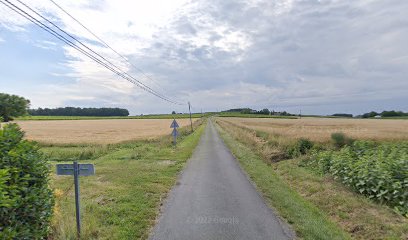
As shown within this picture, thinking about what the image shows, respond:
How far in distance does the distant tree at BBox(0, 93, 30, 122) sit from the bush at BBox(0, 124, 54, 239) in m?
2.67

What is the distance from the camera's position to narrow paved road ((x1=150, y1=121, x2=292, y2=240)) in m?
6.00

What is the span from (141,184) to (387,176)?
7849 millimetres

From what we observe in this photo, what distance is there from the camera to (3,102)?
23.2ft

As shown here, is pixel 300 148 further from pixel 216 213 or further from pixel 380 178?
pixel 216 213

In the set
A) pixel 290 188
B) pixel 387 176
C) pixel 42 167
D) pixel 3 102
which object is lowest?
pixel 290 188

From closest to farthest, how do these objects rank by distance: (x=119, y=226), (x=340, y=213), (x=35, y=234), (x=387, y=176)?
(x=35, y=234), (x=119, y=226), (x=340, y=213), (x=387, y=176)

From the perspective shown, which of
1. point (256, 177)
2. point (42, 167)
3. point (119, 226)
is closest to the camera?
point (42, 167)

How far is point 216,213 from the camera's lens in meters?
7.34

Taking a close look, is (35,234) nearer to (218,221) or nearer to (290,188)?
(218,221)

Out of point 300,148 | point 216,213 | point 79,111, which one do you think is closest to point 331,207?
point 216,213

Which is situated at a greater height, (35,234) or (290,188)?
(35,234)

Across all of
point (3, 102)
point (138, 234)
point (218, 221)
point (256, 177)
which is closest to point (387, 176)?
point (256, 177)

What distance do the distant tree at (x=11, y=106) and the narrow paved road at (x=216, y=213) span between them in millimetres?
4473

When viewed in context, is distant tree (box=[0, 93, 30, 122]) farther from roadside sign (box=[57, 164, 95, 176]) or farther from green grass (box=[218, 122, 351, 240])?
green grass (box=[218, 122, 351, 240])
